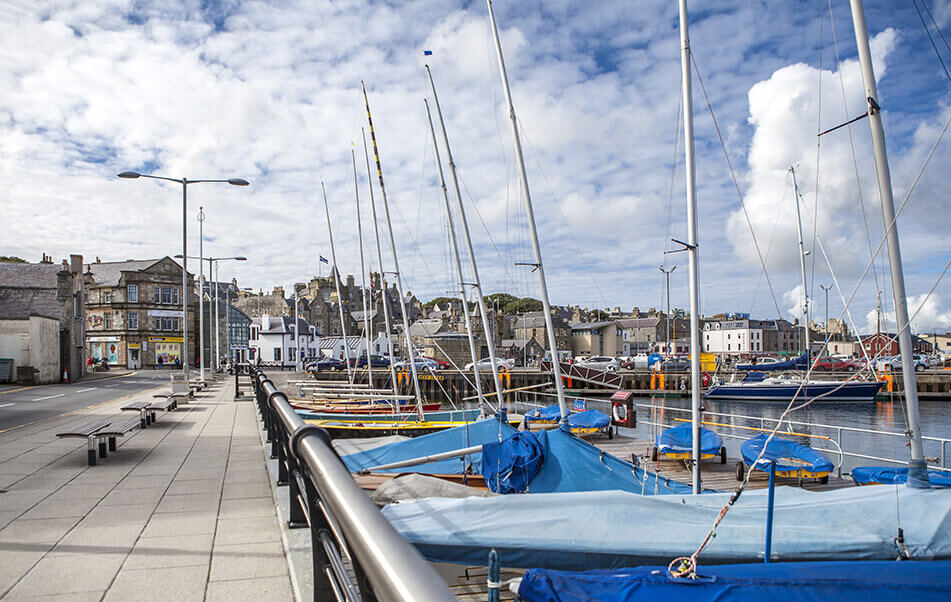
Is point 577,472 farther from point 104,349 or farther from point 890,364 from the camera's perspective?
point 104,349

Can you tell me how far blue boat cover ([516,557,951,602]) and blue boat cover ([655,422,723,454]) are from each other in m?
10.6

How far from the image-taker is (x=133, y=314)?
223ft

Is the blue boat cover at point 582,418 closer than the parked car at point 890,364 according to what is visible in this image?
Yes

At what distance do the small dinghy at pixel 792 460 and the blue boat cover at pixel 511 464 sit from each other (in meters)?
6.17

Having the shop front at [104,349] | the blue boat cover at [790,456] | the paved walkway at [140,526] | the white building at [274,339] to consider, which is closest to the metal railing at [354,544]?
the paved walkway at [140,526]

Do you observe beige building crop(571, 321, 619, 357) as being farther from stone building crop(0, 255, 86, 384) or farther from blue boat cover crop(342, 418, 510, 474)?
blue boat cover crop(342, 418, 510, 474)

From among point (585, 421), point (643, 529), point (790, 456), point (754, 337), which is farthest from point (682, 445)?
point (754, 337)

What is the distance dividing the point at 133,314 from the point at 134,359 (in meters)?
5.45

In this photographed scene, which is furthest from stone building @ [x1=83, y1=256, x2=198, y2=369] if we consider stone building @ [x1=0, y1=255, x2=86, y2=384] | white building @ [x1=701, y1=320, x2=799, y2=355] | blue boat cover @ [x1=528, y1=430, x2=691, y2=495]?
white building @ [x1=701, y1=320, x2=799, y2=355]

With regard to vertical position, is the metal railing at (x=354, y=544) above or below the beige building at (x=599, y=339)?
above

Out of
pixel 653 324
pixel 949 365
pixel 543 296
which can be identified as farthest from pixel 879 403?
pixel 653 324

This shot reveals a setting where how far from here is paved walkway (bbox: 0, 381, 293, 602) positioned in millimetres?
3686

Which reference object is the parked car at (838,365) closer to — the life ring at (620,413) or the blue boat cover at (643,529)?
the life ring at (620,413)

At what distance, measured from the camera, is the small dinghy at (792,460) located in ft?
42.2
